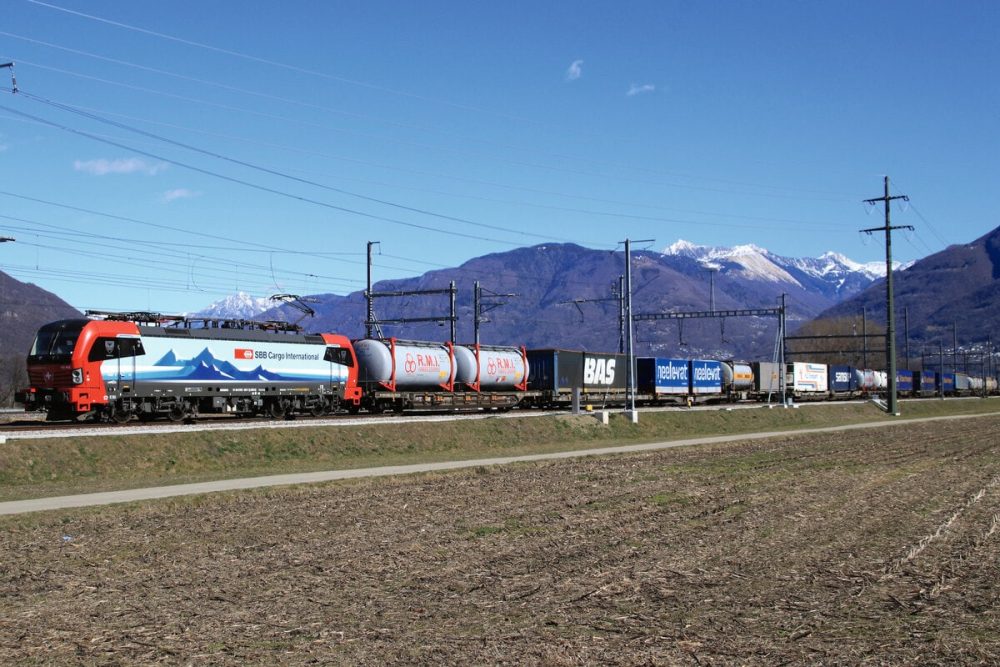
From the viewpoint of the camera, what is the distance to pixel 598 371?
62.2 meters

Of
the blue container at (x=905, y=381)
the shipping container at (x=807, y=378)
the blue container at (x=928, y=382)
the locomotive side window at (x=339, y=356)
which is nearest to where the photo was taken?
the locomotive side window at (x=339, y=356)

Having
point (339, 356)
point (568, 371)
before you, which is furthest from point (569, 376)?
point (339, 356)

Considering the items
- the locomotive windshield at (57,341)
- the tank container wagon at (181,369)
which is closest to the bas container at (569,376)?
the tank container wagon at (181,369)

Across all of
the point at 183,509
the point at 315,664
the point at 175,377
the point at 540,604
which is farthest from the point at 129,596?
the point at 175,377

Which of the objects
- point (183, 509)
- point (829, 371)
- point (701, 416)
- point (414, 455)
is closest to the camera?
point (183, 509)

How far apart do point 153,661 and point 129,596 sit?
3042 mm

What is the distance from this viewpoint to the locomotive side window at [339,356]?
45.1 meters

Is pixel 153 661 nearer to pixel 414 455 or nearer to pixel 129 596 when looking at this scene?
pixel 129 596

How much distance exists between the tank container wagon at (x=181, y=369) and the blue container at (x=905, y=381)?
85.8 metres

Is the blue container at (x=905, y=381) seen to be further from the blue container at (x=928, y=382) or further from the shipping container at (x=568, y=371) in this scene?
the shipping container at (x=568, y=371)

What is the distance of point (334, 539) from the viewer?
15891 millimetres

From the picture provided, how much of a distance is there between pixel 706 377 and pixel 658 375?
954 centimetres

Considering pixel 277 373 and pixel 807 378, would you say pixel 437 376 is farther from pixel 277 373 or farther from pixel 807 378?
pixel 807 378

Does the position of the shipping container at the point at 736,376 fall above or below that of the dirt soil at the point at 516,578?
above
